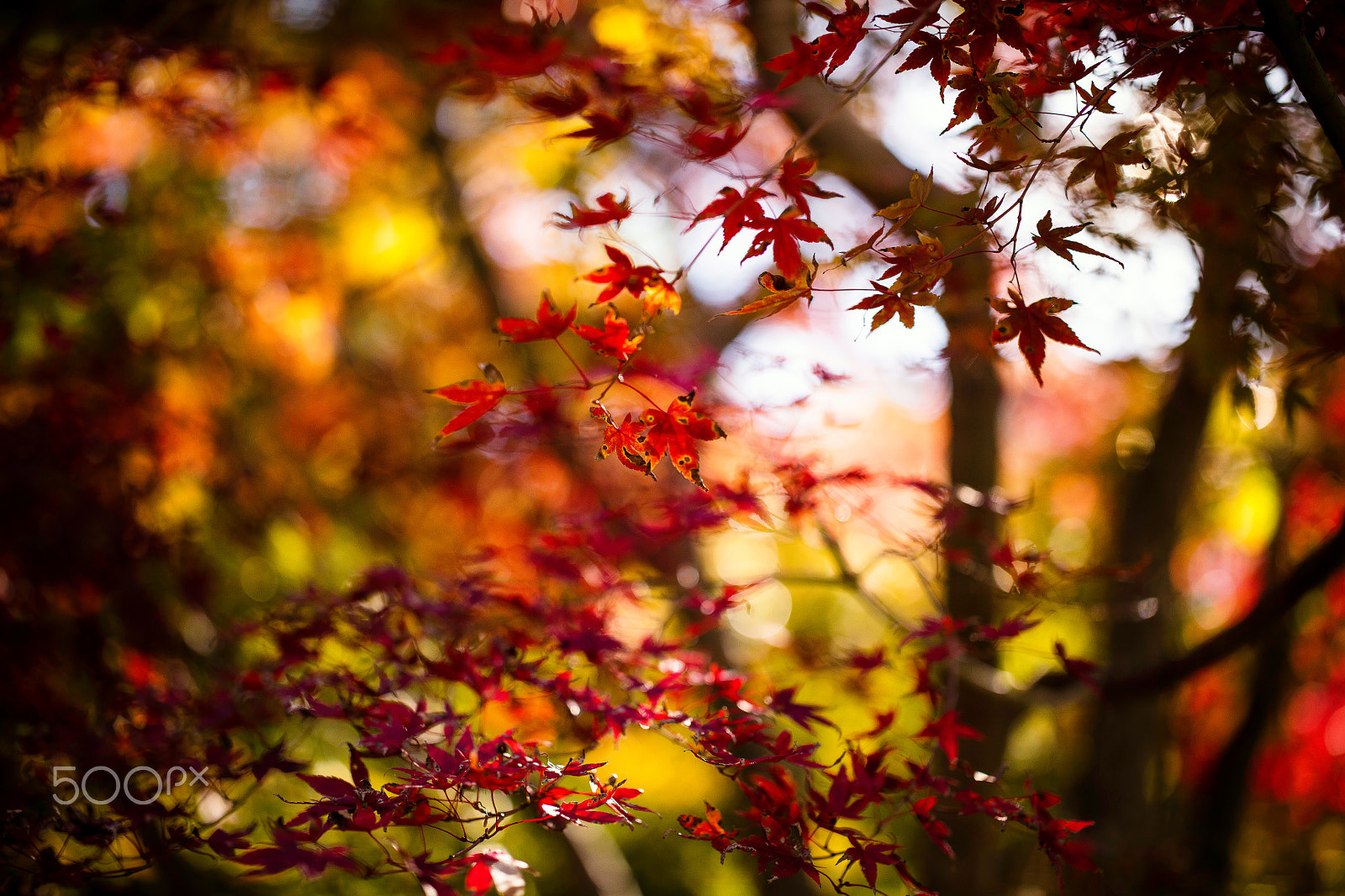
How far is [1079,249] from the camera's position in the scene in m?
0.86

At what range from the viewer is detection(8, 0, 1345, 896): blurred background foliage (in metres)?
1.92

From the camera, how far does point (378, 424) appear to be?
391cm

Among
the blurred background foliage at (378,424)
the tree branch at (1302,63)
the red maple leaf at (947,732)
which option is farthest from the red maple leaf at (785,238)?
the red maple leaf at (947,732)

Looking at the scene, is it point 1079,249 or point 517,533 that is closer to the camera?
point 1079,249

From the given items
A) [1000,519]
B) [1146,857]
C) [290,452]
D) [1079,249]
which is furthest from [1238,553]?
[290,452]

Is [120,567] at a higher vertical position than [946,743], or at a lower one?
lower

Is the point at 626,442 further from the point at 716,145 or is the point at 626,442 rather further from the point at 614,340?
the point at 716,145

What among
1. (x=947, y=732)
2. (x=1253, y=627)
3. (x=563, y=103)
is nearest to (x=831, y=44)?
(x=563, y=103)

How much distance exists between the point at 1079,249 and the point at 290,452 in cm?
349

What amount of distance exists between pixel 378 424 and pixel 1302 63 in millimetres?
3785

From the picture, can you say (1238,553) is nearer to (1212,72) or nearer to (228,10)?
(1212,72)

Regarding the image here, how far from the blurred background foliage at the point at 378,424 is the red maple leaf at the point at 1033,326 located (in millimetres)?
587

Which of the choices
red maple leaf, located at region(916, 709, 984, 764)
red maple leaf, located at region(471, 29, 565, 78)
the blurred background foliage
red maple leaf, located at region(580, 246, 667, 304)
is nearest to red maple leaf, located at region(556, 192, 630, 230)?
red maple leaf, located at region(580, 246, 667, 304)

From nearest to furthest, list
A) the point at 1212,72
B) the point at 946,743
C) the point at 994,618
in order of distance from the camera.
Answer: the point at 1212,72, the point at 946,743, the point at 994,618
